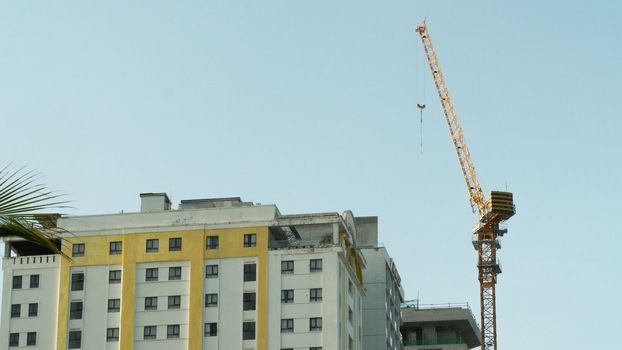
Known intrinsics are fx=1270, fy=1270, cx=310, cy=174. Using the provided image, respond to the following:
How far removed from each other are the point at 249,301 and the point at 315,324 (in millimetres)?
7816

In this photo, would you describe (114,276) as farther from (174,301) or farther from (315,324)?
(315,324)

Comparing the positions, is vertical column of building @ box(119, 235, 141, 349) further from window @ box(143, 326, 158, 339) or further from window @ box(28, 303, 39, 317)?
window @ box(28, 303, 39, 317)

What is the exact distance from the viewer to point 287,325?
434 feet

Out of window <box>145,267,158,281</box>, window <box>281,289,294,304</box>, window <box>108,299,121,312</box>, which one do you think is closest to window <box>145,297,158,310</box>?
window <box>145,267,158,281</box>

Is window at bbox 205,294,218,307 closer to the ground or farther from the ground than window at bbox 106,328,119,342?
farther from the ground

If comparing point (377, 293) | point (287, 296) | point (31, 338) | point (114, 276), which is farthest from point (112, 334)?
point (377, 293)

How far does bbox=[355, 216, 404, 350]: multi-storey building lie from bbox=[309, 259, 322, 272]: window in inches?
1036

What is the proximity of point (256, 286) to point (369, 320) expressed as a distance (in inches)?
1118

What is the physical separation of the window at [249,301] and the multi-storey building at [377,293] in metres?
26.9

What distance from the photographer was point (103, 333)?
136000mm

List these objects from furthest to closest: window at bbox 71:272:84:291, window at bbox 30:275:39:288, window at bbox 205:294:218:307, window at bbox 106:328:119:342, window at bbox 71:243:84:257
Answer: window at bbox 71:243:84:257, window at bbox 30:275:39:288, window at bbox 71:272:84:291, window at bbox 106:328:119:342, window at bbox 205:294:218:307

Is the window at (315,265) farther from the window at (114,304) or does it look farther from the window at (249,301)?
the window at (114,304)

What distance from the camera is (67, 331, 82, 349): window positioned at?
13588 cm

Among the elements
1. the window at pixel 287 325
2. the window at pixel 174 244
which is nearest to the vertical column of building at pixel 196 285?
the window at pixel 174 244
